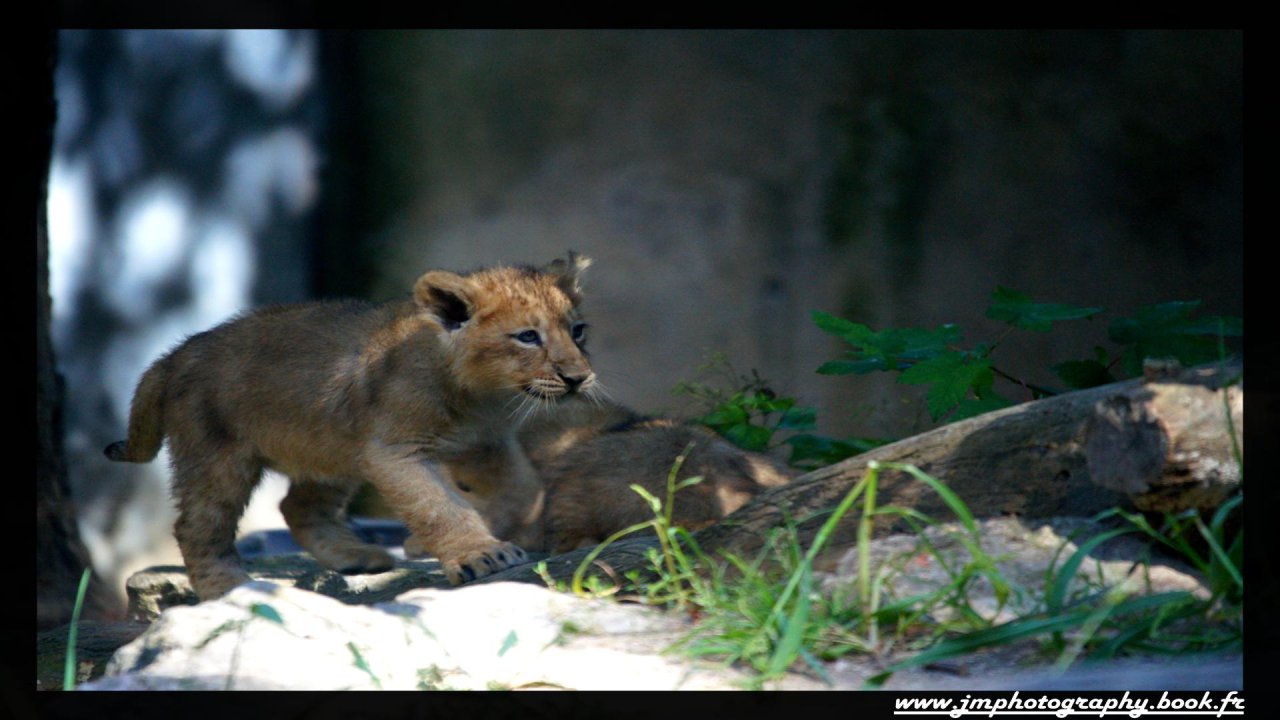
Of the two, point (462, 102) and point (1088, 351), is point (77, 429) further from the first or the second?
point (1088, 351)

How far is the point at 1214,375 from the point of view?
402cm

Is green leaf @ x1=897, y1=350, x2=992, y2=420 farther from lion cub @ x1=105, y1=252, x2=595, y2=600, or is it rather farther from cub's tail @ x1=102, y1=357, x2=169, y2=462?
cub's tail @ x1=102, y1=357, x2=169, y2=462

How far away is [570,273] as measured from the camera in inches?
245

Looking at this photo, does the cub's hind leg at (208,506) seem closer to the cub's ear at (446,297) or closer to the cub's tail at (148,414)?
the cub's tail at (148,414)

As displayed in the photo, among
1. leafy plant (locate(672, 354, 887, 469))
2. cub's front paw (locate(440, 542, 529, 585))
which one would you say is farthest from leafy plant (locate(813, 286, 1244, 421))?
cub's front paw (locate(440, 542, 529, 585))

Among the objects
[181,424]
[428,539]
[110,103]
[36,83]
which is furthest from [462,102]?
[428,539]

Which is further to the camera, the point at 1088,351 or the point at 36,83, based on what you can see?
the point at 1088,351

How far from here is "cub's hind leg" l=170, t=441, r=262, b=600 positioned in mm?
6258

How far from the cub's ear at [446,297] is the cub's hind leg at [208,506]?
49.4 inches

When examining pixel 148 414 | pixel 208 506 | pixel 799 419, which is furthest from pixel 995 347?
pixel 148 414

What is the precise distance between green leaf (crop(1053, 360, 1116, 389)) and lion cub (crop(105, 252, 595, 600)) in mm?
2044

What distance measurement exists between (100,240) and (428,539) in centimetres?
559

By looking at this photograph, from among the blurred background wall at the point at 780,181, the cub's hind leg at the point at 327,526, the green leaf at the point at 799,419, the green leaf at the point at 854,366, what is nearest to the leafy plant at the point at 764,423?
the green leaf at the point at 799,419

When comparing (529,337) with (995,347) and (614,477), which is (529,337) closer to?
(614,477)
